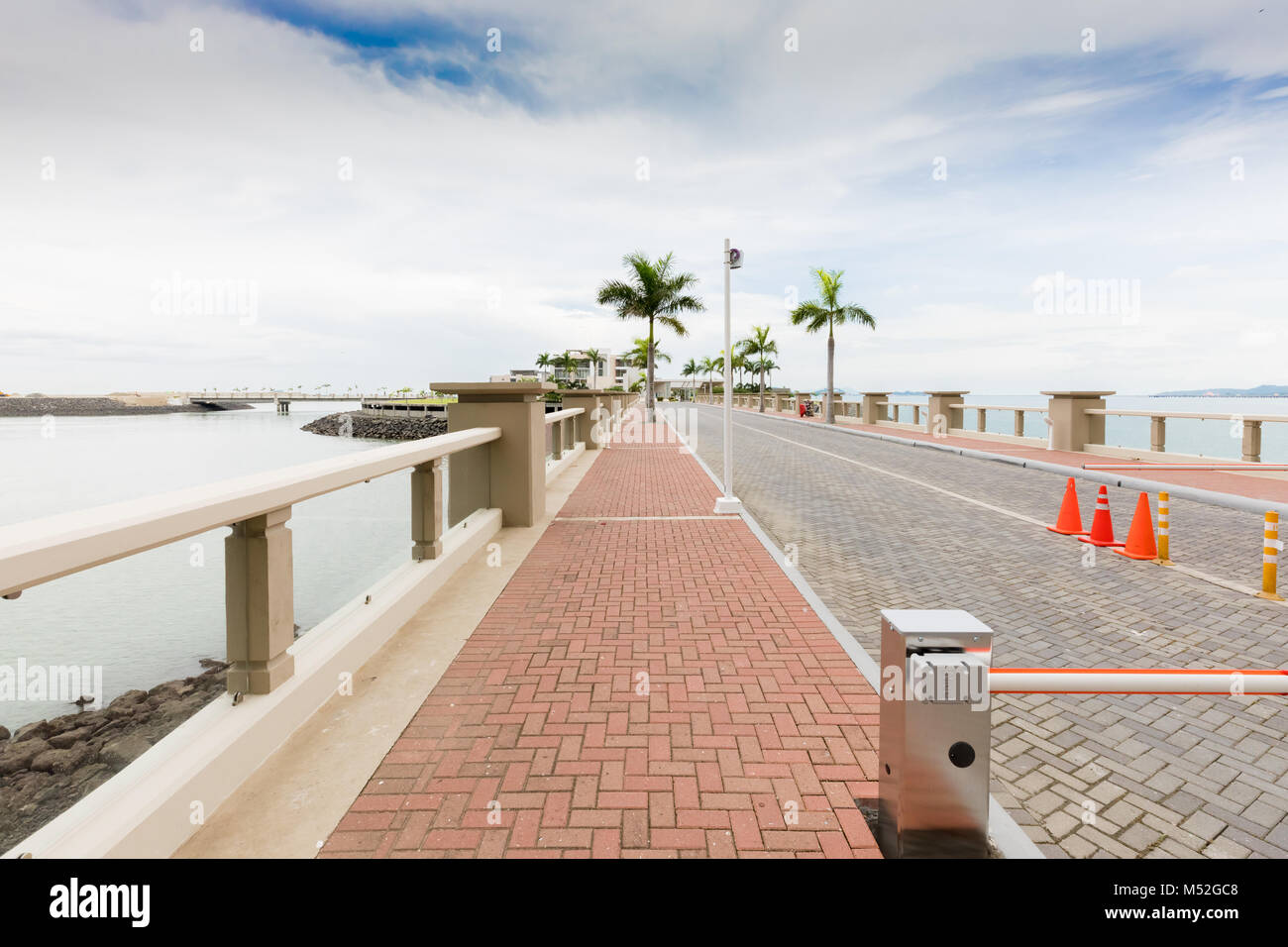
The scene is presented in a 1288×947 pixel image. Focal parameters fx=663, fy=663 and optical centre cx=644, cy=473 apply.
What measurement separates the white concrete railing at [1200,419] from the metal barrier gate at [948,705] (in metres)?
15.9

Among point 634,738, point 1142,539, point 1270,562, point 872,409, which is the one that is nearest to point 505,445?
point 634,738

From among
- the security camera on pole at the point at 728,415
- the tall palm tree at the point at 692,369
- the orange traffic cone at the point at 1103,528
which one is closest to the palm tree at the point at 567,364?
the tall palm tree at the point at 692,369

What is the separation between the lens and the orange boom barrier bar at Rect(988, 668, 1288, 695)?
92.3 inches

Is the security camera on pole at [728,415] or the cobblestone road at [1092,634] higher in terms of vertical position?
the security camera on pole at [728,415]

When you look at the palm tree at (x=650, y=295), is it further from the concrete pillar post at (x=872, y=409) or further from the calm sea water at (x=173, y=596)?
the calm sea water at (x=173, y=596)

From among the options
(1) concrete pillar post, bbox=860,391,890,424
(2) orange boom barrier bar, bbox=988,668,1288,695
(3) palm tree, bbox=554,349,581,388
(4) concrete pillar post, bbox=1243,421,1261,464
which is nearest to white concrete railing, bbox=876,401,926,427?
(1) concrete pillar post, bbox=860,391,890,424

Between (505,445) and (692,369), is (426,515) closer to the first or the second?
Answer: (505,445)

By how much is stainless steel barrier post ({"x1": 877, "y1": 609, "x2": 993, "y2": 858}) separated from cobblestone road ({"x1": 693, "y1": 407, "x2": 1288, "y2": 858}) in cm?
57

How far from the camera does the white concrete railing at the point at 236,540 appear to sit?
2.09m

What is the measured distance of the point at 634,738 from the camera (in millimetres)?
3412

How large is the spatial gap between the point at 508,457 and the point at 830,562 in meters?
4.20

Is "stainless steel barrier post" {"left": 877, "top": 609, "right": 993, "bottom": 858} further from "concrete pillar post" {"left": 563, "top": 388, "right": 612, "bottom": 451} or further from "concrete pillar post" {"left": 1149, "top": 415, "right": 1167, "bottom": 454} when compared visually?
"concrete pillar post" {"left": 1149, "top": 415, "right": 1167, "bottom": 454}

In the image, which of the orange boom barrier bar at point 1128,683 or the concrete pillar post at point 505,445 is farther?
the concrete pillar post at point 505,445

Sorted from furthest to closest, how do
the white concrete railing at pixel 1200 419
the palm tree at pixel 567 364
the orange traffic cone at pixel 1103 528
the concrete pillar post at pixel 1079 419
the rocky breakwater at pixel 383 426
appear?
the palm tree at pixel 567 364 → the rocky breakwater at pixel 383 426 → the concrete pillar post at pixel 1079 419 → the white concrete railing at pixel 1200 419 → the orange traffic cone at pixel 1103 528
